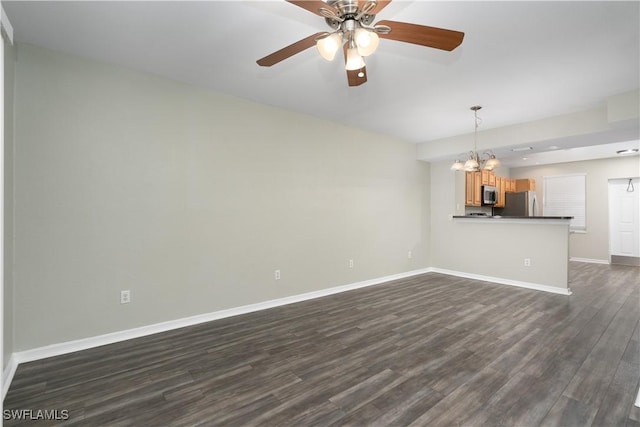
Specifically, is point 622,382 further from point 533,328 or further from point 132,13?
point 132,13

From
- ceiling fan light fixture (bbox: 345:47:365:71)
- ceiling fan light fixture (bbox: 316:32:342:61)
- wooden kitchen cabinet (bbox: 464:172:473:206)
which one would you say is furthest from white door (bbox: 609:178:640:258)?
ceiling fan light fixture (bbox: 316:32:342:61)

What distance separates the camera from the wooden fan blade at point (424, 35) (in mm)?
1595

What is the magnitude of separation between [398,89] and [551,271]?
12.5ft

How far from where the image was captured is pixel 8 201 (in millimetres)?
2324

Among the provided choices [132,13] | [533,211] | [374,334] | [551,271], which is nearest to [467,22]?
[132,13]

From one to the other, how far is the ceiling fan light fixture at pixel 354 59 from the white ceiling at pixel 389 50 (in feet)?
1.76

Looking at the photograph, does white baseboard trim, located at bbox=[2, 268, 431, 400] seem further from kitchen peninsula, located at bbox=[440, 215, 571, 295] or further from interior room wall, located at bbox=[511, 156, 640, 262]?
interior room wall, located at bbox=[511, 156, 640, 262]

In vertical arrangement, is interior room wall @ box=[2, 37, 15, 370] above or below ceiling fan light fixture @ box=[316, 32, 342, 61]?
below

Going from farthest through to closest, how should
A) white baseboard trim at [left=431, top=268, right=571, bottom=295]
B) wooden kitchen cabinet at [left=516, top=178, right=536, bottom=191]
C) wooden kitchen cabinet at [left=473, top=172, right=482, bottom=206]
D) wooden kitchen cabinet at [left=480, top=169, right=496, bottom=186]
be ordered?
wooden kitchen cabinet at [left=516, top=178, right=536, bottom=191] < wooden kitchen cabinet at [left=480, top=169, right=496, bottom=186] < wooden kitchen cabinet at [left=473, top=172, right=482, bottom=206] < white baseboard trim at [left=431, top=268, right=571, bottom=295]

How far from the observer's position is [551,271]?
471 cm

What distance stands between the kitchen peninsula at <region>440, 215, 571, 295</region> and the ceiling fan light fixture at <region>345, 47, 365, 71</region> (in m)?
4.52

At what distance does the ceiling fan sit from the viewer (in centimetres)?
156

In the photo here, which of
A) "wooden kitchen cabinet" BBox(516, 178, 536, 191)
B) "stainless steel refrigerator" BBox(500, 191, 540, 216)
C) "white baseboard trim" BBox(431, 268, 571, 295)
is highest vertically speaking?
"wooden kitchen cabinet" BBox(516, 178, 536, 191)

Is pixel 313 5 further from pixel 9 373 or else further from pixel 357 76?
pixel 9 373
